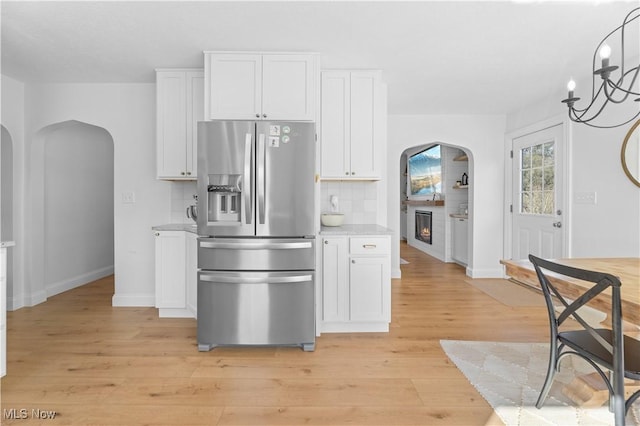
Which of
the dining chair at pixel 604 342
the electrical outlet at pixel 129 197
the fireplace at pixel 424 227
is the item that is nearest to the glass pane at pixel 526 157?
the fireplace at pixel 424 227

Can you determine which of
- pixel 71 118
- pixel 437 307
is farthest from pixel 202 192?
pixel 437 307

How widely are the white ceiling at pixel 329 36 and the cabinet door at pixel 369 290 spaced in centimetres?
187

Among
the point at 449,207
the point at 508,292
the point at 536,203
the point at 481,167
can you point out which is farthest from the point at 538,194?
the point at 449,207

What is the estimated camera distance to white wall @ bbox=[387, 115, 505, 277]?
5.27 meters

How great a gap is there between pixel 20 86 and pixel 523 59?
5231 millimetres

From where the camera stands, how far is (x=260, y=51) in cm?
306

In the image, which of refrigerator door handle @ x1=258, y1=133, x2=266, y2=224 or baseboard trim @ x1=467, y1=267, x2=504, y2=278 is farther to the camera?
baseboard trim @ x1=467, y1=267, x2=504, y2=278

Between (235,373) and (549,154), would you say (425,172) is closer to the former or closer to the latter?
(549,154)

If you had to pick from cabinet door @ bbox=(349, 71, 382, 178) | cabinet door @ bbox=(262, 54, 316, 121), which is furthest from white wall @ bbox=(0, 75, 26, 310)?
cabinet door @ bbox=(349, 71, 382, 178)

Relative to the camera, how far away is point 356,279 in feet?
9.93

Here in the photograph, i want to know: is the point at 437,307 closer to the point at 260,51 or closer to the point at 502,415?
the point at 502,415

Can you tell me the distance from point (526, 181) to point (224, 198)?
425 centimetres

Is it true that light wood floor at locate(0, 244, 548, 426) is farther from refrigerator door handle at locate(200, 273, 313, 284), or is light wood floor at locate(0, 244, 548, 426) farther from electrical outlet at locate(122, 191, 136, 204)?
electrical outlet at locate(122, 191, 136, 204)

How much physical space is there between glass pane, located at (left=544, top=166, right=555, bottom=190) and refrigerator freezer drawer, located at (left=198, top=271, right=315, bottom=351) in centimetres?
347
